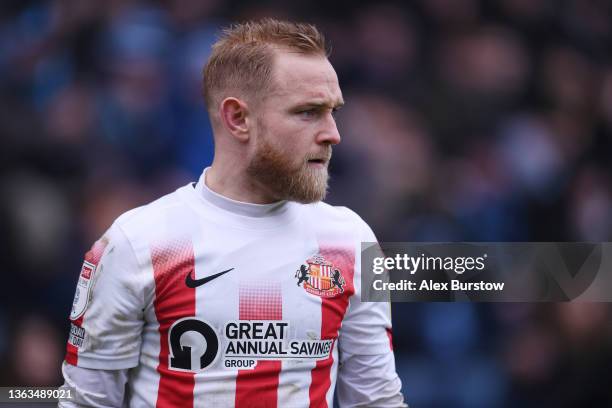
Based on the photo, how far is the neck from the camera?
68.2 inches

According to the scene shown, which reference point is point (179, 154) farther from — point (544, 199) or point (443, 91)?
point (544, 199)

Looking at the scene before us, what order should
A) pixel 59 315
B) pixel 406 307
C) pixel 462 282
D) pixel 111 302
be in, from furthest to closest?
1. pixel 406 307
2. pixel 59 315
3. pixel 462 282
4. pixel 111 302

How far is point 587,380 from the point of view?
3090 millimetres

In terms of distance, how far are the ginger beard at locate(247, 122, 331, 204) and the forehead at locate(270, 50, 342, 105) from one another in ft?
0.38

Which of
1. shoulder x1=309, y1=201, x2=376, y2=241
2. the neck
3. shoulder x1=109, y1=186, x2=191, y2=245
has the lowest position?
shoulder x1=109, y1=186, x2=191, y2=245

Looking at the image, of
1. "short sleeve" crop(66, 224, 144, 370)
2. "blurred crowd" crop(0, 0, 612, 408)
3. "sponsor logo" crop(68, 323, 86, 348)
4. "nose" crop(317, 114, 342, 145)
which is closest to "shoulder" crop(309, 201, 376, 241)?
"nose" crop(317, 114, 342, 145)

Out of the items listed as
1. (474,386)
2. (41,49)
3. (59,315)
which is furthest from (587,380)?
(41,49)

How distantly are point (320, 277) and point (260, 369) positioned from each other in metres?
0.25

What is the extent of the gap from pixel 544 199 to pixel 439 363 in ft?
2.70

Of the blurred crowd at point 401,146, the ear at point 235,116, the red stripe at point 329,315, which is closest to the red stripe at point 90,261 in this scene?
the ear at point 235,116

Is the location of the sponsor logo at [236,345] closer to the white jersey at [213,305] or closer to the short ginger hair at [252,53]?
the white jersey at [213,305]

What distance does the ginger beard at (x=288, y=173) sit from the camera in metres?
1.67

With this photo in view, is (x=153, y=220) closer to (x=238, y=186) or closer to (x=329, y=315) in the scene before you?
(x=238, y=186)

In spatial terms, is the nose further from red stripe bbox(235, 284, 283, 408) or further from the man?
red stripe bbox(235, 284, 283, 408)
